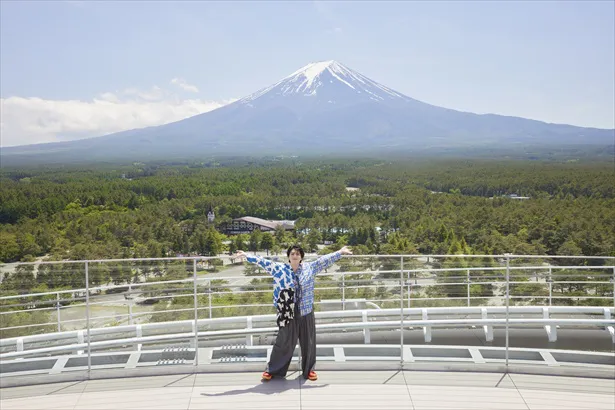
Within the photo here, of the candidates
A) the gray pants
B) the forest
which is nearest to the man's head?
the gray pants

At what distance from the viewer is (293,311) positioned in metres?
3.39

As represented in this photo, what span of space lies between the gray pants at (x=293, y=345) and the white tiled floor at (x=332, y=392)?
0.28 ft

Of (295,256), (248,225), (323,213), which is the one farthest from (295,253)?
(323,213)

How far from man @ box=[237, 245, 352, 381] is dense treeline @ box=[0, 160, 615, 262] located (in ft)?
116

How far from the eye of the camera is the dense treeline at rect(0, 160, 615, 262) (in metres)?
44.4

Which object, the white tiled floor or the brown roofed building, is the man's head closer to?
the white tiled floor

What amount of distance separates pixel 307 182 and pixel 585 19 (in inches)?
2795

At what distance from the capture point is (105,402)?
10.3ft

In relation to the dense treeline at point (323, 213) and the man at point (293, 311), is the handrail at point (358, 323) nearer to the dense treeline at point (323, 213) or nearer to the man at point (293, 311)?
the man at point (293, 311)

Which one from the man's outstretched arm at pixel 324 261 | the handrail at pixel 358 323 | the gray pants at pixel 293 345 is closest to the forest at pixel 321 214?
the handrail at pixel 358 323

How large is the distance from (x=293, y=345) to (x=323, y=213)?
221 ft

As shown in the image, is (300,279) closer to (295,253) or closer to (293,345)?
(295,253)

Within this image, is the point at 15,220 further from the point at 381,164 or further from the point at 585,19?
the point at 381,164

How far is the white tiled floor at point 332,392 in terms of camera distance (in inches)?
122
